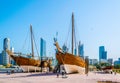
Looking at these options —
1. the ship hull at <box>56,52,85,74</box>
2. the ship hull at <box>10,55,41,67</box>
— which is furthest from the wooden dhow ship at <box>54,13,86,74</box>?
the ship hull at <box>10,55,41,67</box>

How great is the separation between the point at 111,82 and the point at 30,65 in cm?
4039

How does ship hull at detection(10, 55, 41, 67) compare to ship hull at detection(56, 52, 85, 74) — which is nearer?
ship hull at detection(56, 52, 85, 74)

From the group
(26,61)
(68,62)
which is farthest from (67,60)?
(26,61)

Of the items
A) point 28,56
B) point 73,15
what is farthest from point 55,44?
point 28,56

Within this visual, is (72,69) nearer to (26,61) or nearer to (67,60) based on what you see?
(67,60)

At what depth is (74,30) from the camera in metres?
60.9

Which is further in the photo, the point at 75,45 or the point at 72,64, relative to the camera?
the point at 75,45

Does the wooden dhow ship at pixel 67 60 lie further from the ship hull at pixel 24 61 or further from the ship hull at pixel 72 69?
the ship hull at pixel 24 61

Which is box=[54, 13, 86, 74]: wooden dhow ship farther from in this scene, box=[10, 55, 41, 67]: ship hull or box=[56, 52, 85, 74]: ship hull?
box=[10, 55, 41, 67]: ship hull

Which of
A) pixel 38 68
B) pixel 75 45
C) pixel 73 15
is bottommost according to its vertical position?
pixel 38 68

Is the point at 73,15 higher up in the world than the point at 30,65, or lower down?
higher up

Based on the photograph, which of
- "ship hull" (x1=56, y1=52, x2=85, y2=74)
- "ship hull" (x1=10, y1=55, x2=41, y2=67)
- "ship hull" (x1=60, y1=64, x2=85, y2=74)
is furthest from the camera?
"ship hull" (x1=10, y1=55, x2=41, y2=67)

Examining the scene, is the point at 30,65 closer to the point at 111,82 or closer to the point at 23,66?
the point at 23,66

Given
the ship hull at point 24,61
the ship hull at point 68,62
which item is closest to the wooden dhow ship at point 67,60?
the ship hull at point 68,62
